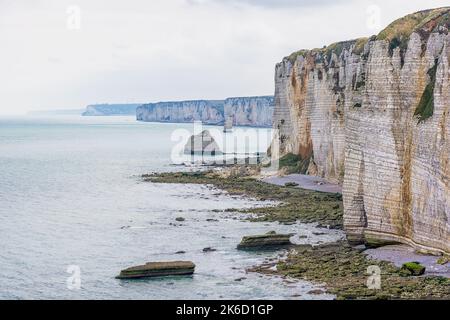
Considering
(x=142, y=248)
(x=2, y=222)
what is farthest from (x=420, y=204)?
(x=2, y=222)

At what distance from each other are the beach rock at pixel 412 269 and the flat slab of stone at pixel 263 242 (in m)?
11.4

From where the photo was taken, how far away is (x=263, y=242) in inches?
1955

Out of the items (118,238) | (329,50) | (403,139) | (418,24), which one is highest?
(329,50)

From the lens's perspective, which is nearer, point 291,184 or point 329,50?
point 291,184

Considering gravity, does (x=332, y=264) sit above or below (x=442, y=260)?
below

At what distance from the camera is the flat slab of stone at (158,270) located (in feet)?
137

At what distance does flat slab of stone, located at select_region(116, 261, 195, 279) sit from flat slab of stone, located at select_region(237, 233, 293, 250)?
7028 mm

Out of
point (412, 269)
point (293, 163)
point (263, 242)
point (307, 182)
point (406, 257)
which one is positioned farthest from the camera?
point (293, 163)

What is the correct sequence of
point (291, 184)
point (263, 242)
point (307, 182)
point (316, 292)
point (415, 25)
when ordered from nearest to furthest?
point (316, 292) → point (415, 25) → point (263, 242) → point (291, 184) → point (307, 182)

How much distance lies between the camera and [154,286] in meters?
40.1

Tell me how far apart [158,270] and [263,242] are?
31.6 ft

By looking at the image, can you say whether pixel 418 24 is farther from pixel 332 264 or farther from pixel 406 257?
pixel 332 264

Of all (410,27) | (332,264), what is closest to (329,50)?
(410,27)

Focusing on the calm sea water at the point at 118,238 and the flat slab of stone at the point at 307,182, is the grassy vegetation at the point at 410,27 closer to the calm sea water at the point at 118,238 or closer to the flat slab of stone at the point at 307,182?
the calm sea water at the point at 118,238
